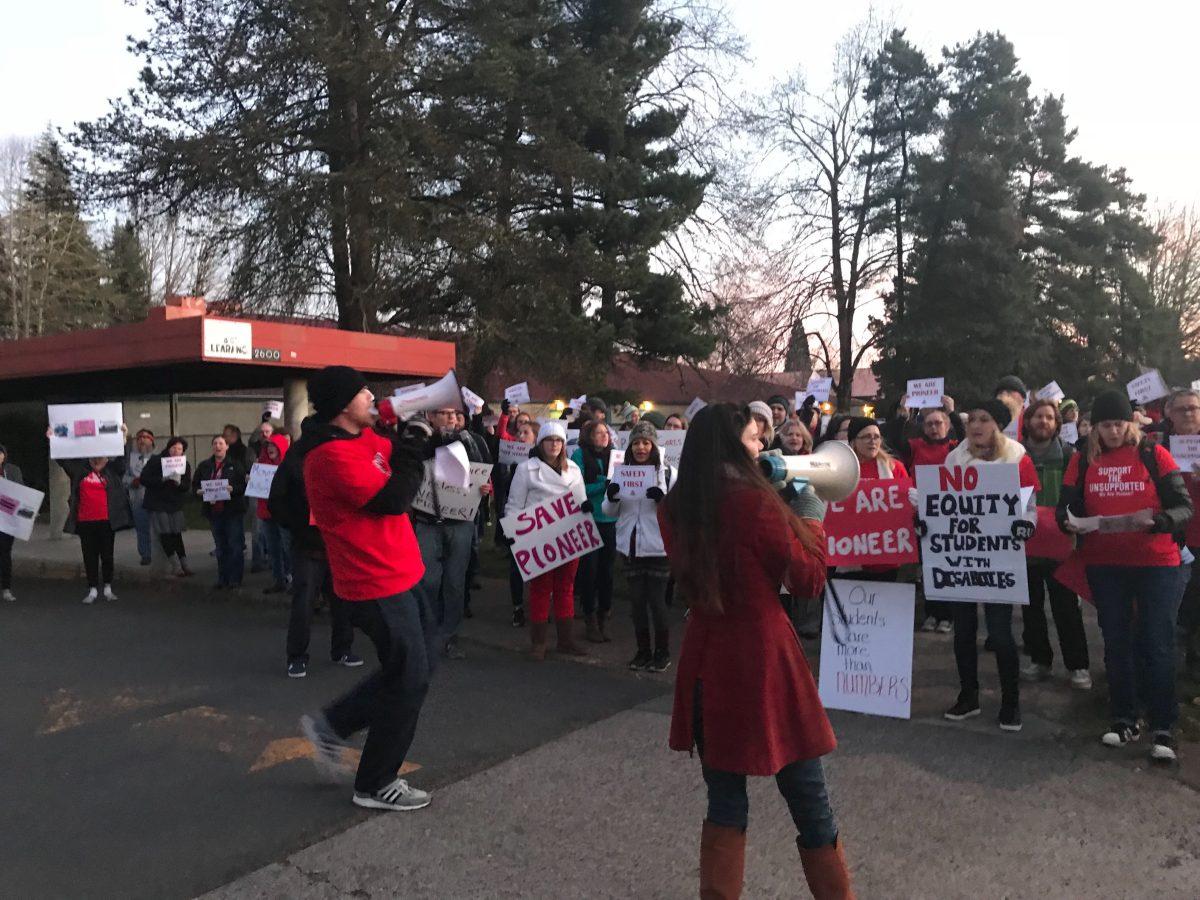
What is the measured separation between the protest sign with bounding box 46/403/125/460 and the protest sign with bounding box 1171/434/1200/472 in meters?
10.3

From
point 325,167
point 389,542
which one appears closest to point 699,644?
point 389,542

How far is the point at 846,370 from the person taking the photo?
117 ft

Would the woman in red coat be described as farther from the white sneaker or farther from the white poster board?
the white poster board

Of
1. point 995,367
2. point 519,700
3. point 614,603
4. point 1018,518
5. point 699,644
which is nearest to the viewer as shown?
point 699,644

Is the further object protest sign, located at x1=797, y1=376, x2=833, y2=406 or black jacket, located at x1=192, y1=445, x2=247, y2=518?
protest sign, located at x1=797, y1=376, x2=833, y2=406

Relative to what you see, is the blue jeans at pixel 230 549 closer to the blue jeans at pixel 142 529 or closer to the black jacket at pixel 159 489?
the black jacket at pixel 159 489

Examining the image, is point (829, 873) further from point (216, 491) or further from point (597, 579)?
point (216, 491)

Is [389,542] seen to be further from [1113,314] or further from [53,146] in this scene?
[1113,314]

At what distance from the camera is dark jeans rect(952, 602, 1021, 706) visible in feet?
17.6

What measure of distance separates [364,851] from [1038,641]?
459cm

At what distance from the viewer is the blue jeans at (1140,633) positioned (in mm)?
4961

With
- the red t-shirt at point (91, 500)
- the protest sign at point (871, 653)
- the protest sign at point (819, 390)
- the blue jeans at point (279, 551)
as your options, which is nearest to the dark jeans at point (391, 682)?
the protest sign at point (871, 653)

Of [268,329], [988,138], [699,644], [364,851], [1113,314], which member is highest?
[988,138]

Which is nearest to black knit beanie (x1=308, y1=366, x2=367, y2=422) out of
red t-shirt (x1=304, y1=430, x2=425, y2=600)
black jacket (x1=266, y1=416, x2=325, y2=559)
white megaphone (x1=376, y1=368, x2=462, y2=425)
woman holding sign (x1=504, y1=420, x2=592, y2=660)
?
red t-shirt (x1=304, y1=430, x2=425, y2=600)
